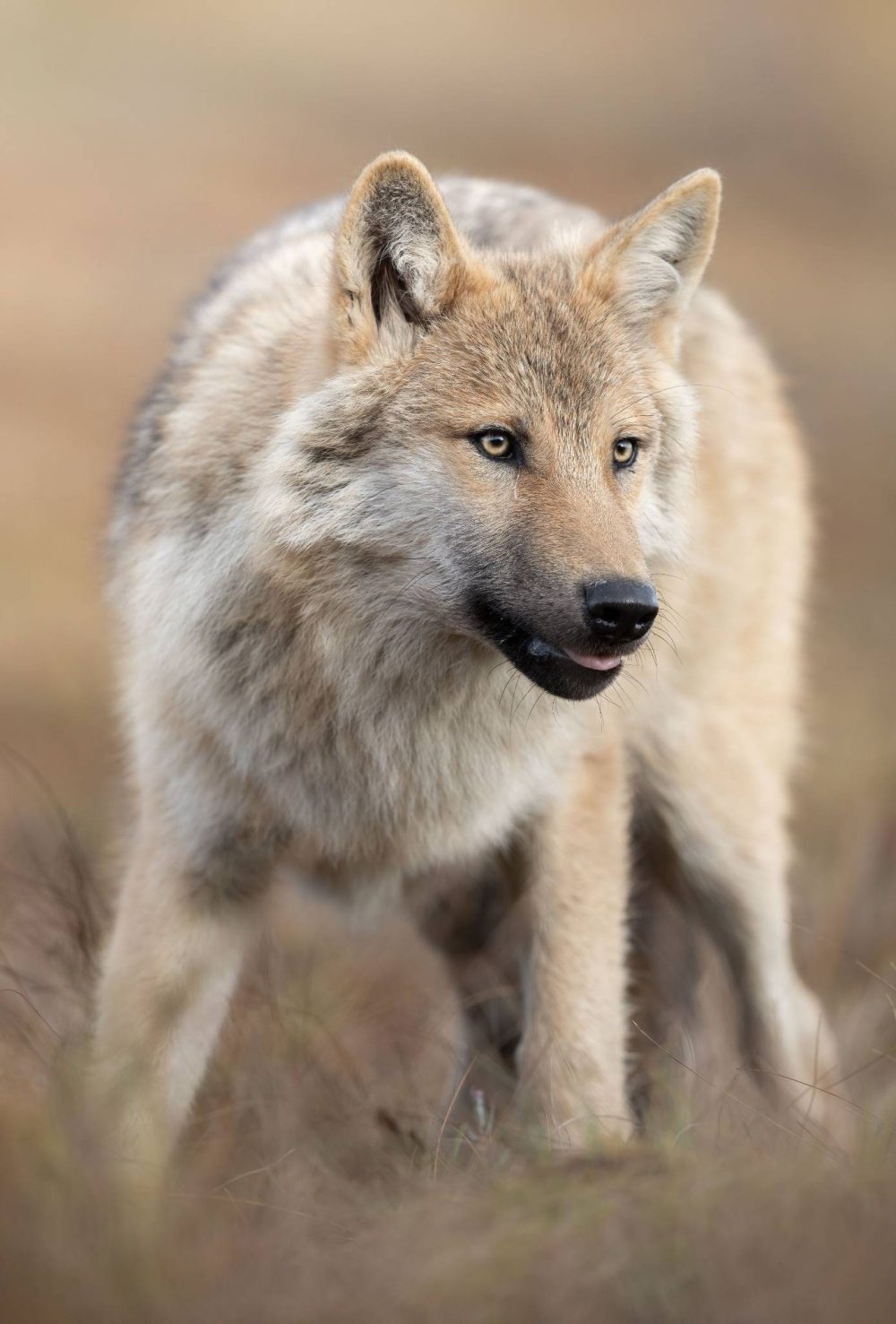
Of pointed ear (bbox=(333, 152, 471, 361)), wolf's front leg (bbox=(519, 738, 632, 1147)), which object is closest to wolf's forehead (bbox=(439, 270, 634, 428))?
pointed ear (bbox=(333, 152, 471, 361))

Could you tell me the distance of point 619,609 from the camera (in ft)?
11.8

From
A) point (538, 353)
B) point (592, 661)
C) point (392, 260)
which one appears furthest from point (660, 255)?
point (592, 661)

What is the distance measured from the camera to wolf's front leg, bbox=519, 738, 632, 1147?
475 centimetres

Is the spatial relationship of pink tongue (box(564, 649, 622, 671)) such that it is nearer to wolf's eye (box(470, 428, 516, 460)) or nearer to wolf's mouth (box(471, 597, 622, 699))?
wolf's mouth (box(471, 597, 622, 699))

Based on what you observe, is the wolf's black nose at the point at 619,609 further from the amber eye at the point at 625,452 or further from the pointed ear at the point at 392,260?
the pointed ear at the point at 392,260

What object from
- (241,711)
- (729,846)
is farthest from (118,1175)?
(729,846)

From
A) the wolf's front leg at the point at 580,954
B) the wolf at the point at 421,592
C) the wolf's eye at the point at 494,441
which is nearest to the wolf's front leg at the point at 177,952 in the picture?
the wolf at the point at 421,592

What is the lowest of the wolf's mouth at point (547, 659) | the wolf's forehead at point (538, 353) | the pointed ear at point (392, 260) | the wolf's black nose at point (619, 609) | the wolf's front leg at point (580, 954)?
the wolf's front leg at point (580, 954)

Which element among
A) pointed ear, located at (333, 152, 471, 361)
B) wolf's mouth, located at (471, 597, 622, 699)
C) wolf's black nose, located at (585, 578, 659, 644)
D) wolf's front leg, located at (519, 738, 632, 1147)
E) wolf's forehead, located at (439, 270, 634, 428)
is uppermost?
pointed ear, located at (333, 152, 471, 361)

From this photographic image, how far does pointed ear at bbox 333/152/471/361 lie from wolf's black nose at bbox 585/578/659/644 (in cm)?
99

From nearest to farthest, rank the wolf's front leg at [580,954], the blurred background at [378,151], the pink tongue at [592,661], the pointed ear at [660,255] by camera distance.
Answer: the pink tongue at [592,661]
the pointed ear at [660,255]
the wolf's front leg at [580,954]
the blurred background at [378,151]

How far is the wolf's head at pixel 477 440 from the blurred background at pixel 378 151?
6.66 m

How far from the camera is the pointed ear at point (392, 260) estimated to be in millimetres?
3945

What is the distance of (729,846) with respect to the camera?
5.69 m
